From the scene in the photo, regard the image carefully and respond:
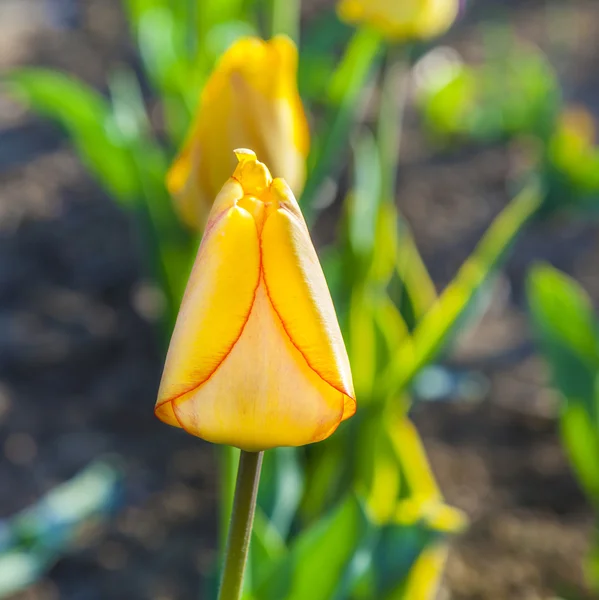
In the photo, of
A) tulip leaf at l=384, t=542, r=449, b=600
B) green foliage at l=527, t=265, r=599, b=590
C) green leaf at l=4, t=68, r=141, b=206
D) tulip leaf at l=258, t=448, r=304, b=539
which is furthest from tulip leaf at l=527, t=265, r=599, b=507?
green leaf at l=4, t=68, r=141, b=206

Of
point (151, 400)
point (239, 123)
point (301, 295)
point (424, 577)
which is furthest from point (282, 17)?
point (301, 295)

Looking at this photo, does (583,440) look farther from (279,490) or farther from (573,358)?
(279,490)

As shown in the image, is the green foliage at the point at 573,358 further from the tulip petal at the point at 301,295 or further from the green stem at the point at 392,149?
the tulip petal at the point at 301,295

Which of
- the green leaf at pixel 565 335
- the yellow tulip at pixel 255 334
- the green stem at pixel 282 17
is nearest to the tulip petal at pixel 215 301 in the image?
the yellow tulip at pixel 255 334

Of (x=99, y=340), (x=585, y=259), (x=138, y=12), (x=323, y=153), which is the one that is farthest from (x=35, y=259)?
(x=585, y=259)

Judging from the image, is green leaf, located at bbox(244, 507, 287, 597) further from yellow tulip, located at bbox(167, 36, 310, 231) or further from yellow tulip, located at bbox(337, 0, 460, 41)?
yellow tulip, located at bbox(337, 0, 460, 41)

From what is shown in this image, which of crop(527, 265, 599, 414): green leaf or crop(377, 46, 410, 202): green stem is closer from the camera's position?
crop(527, 265, 599, 414): green leaf
